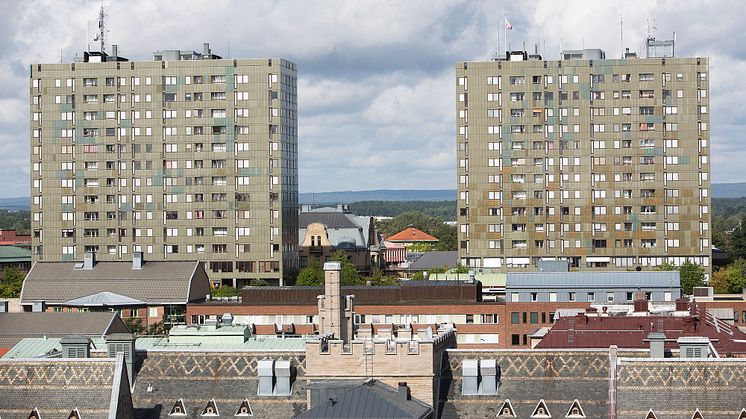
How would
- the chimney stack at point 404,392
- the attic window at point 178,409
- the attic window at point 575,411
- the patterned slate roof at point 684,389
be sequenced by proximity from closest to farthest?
the patterned slate roof at point 684,389
the chimney stack at point 404,392
the attic window at point 575,411
the attic window at point 178,409

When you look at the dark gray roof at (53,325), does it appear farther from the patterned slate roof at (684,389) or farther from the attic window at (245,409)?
the patterned slate roof at (684,389)

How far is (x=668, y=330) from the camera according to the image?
5787 inches

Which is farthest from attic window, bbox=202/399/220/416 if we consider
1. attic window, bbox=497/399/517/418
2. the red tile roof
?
the red tile roof

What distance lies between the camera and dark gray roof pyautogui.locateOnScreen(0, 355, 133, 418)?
10256cm

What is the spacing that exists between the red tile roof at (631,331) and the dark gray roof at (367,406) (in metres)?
40.6

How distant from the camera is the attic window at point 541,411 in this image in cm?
10400

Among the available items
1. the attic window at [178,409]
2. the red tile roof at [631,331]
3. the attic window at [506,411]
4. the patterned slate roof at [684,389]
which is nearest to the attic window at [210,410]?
the attic window at [178,409]

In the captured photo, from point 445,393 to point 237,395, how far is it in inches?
500

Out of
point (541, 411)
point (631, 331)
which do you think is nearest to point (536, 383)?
point (541, 411)

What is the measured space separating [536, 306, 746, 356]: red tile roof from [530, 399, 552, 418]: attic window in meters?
33.2

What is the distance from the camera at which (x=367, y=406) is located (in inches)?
3856

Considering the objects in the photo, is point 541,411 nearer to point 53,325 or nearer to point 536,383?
point 536,383

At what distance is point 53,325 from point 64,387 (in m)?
80.4

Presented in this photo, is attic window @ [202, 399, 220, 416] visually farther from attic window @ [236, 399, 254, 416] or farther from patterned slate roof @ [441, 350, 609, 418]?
patterned slate roof @ [441, 350, 609, 418]
